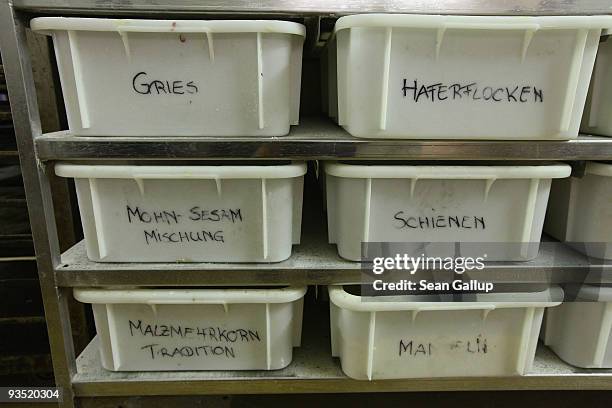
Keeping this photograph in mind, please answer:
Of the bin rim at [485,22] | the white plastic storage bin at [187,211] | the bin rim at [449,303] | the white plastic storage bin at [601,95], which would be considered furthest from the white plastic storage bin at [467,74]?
the bin rim at [449,303]

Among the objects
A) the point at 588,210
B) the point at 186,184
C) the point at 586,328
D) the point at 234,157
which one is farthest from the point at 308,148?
the point at 586,328

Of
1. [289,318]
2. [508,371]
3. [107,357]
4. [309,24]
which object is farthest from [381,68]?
[107,357]

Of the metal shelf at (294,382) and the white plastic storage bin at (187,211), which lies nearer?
the white plastic storage bin at (187,211)

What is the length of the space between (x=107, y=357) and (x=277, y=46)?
809 millimetres

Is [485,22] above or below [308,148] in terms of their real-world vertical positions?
above

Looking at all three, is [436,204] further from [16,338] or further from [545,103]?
[16,338]

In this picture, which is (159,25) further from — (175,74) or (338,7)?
(338,7)

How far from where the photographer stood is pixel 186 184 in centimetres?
81

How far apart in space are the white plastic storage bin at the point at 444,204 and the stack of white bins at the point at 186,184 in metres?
0.13

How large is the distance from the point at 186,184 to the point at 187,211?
0.20 ft

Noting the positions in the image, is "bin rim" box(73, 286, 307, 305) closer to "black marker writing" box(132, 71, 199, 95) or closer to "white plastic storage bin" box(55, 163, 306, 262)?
"white plastic storage bin" box(55, 163, 306, 262)

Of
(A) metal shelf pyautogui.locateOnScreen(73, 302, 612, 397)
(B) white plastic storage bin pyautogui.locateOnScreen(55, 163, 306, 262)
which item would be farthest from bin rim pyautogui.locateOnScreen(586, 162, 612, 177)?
(B) white plastic storage bin pyautogui.locateOnScreen(55, 163, 306, 262)

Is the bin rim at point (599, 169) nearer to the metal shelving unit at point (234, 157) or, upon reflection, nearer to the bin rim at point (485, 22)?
the metal shelving unit at point (234, 157)

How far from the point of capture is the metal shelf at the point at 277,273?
0.84 metres
